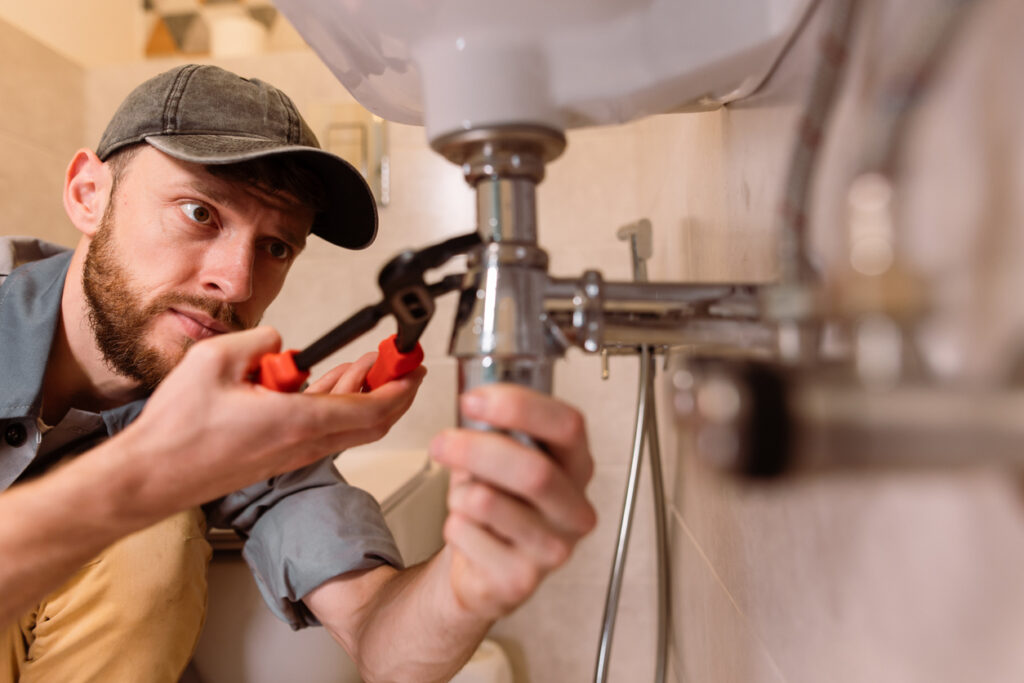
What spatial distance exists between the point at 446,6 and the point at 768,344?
216 millimetres

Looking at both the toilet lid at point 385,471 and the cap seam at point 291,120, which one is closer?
the cap seam at point 291,120

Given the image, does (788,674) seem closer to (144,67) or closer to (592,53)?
(592,53)

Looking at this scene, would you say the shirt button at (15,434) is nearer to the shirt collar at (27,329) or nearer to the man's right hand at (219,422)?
the shirt collar at (27,329)

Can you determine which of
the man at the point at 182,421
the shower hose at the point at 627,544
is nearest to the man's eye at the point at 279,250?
the man at the point at 182,421

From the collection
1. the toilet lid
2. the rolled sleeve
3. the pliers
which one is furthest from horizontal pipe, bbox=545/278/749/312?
the toilet lid

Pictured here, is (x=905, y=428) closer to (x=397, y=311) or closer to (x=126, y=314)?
(x=397, y=311)

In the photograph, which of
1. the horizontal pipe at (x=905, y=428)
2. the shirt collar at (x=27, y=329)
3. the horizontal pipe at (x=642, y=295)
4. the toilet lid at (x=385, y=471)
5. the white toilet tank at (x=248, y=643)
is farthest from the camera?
the toilet lid at (x=385, y=471)

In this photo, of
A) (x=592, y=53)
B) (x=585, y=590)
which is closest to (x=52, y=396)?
(x=592, y=53)

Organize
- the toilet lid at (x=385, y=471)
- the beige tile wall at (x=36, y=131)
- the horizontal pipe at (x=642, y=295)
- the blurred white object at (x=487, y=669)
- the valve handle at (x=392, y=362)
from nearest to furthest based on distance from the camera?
1. the horizontal pipe at (x=642, y=295)
2. the valve handle at (x=392, y=362)
3. the toilet lid at (x=385, y=471)
4. the blurred white object at (x=487, y=669)
5. the beige tile wall at (x=36, y=131)

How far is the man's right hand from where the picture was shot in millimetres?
368

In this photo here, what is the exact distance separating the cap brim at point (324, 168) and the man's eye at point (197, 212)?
49 mm

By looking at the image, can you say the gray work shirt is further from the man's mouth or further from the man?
the man's mouth

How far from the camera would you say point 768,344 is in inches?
11.4

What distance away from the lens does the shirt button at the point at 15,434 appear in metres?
0.66
